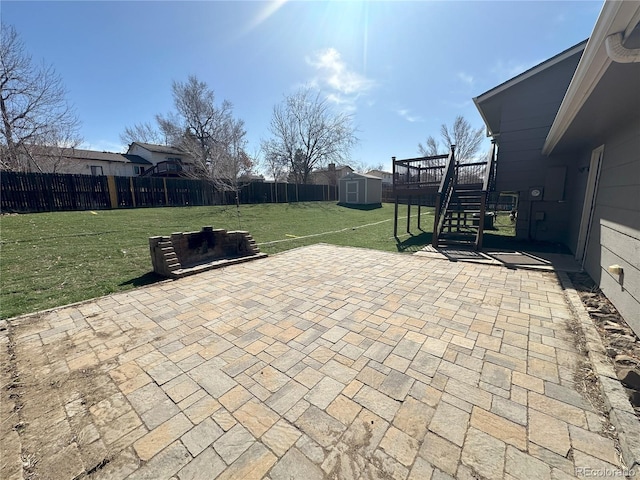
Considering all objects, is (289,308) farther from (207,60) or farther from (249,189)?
(249,189)

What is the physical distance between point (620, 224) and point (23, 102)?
2476cm

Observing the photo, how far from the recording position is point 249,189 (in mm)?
19750

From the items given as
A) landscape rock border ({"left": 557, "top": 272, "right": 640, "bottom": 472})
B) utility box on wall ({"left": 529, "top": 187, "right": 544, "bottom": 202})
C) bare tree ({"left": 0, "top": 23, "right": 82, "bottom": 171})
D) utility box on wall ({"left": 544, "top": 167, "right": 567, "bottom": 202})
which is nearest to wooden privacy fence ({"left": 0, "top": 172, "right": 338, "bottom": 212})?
bare tree ({"left": 0, "top": 23, "right": 82, "bottom": 171})

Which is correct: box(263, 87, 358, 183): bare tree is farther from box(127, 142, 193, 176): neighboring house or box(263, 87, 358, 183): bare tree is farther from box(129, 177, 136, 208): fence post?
box(129, 177, 136, 208): fence post

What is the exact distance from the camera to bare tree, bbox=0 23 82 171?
13477 millimetres

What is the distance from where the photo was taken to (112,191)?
13719 mm

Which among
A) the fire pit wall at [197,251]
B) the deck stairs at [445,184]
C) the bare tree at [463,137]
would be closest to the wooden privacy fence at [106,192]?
the fire pit wall at [197,251]

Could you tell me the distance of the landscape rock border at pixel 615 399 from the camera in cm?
139

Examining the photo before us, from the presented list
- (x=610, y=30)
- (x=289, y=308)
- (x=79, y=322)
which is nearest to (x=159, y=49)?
(x=79, y=322)

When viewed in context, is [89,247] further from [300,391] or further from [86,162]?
[86,162]

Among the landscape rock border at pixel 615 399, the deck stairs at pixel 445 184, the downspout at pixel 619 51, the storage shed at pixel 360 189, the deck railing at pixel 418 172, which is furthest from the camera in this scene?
the storage shed at pixel 360 189

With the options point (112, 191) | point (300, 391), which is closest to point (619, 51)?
point (300, 391)

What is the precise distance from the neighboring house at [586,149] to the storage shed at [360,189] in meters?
13.1

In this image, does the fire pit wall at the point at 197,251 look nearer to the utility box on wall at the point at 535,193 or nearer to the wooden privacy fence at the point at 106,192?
the utility box on wall at the point at 535,193
